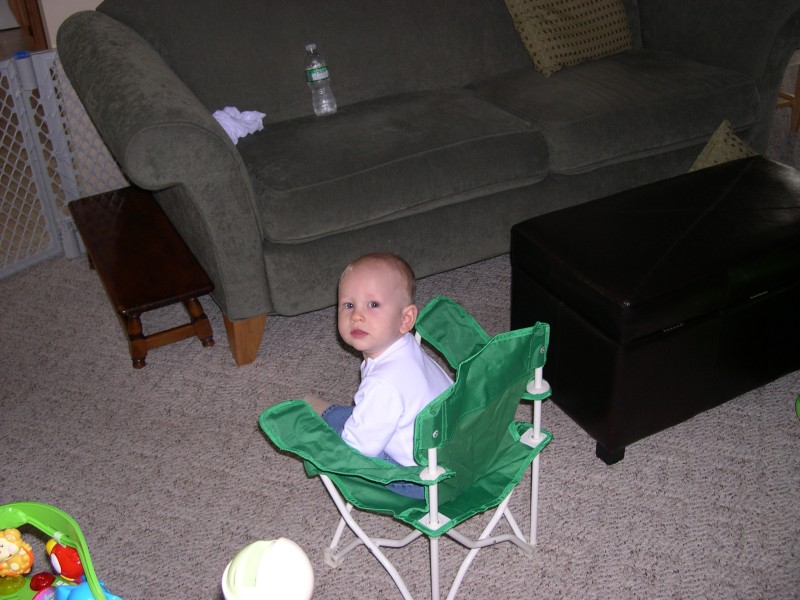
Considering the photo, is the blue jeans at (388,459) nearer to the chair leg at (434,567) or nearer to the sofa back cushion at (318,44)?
the chair leg at (434,567)

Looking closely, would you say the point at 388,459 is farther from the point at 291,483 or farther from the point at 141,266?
the point at 141,266

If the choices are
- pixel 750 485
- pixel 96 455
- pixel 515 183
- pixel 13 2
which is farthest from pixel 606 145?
pixel 13 2

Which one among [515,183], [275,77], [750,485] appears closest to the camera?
[750,485]

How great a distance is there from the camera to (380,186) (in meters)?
2.35

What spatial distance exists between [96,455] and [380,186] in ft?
3.46

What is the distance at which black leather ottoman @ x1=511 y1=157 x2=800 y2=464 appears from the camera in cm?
187

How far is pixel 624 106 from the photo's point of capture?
2.68 m

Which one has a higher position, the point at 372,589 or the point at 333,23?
the point at 333,23

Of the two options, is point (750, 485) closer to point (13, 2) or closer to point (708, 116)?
point (708, 116)

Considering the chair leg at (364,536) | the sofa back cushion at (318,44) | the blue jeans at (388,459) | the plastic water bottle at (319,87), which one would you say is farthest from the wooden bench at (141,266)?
the chair leg at (364,536)

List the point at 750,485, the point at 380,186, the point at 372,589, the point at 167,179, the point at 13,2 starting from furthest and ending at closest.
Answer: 1. the point at 13,2
2. the point at 380,186
3. the point at 167,179
4. the point at 750,485
5. the point at 372,589

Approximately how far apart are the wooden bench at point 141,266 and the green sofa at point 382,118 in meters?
0.08

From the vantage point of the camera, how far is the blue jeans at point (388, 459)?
1578 mm

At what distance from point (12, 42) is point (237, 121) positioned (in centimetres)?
381
